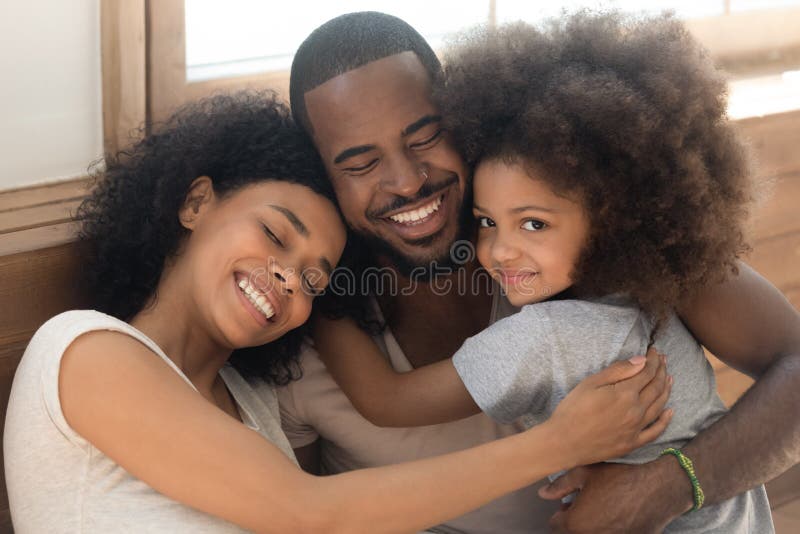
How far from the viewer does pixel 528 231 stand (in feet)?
6.02

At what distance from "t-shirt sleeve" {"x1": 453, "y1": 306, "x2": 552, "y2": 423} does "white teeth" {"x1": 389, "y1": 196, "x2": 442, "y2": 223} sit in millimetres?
294

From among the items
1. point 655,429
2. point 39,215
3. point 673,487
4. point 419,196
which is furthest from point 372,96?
point 673,487

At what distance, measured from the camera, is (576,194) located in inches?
70.9

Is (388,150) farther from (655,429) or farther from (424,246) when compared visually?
(655,429)

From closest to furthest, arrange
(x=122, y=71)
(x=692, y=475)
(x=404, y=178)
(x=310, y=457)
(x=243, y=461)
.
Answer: (x=243, y=461) → (x=692, y=475) → (x=404, y=178) → (x=122, y=71) → (x=310, y=457)

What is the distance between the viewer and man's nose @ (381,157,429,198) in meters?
1.96

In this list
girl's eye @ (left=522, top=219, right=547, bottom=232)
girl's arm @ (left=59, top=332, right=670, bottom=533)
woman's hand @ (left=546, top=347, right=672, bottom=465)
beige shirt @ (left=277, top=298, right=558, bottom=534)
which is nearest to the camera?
girl's arm @ (left=59, top=332, right=670, bottom=533)

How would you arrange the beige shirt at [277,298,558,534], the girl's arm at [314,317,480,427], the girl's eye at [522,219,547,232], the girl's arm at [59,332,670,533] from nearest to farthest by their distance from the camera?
the girl's arm at [59,332,670,533], the girl's eye at [522,219,547,232], the girl's arm at [314,317,480,427], the beige shirt at [277,298,558,534]

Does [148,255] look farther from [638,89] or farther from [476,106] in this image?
[638,89]

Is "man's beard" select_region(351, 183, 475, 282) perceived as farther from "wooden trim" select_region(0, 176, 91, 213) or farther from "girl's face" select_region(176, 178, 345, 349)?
"wooden trim" select_region(0, 176, 91, 213)

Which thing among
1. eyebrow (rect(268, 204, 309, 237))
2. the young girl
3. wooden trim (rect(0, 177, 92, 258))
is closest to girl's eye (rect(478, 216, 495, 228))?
the young girl

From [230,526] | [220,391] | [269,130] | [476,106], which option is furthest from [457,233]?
[230,526]

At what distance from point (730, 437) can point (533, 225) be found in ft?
1.75

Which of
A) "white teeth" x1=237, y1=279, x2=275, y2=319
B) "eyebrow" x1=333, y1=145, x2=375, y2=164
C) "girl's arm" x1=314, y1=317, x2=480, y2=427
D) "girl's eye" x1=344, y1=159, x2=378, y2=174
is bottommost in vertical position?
"girl's arm" x1=314, y1=317, x2=480, y2=427
